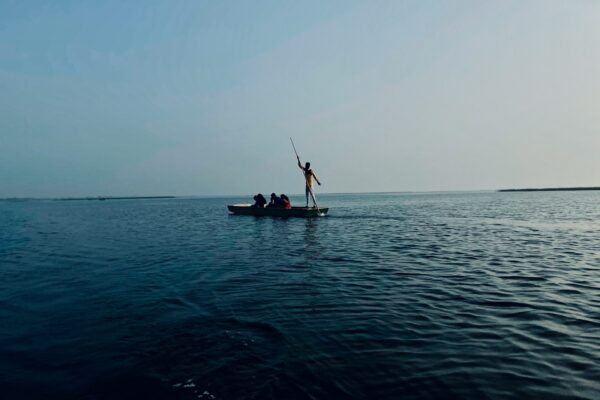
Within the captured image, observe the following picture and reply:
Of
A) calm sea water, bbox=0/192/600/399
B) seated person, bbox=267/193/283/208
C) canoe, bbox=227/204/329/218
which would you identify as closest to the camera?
calm sea water, bbox=0/192/600/399

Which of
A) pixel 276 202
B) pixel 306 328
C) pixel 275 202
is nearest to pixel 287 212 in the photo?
pixel 276 202

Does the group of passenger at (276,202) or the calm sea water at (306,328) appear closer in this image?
the calm sea water at (306,328)

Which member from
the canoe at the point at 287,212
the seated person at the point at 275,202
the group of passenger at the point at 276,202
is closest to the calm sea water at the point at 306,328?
the canoe at the point at 287,212

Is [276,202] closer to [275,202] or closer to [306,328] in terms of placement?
[275,202]

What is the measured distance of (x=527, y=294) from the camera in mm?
10109

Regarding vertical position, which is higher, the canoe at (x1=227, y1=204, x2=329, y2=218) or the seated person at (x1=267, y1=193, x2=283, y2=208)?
the seated person at (x1=267, y1=193, x2=283, y2=208)

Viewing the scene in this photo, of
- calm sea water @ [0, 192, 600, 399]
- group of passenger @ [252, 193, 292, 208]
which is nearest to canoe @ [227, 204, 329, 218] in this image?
group of passenger @ [252, 193, 292, 208]

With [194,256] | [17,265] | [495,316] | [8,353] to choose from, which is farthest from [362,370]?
[17,265]

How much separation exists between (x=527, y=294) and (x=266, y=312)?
7148mm

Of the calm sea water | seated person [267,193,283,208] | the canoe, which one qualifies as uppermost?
seated person [267,193,283,208]

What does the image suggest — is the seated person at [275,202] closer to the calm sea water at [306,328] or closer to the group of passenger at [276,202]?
the group of passenger at [276,202]

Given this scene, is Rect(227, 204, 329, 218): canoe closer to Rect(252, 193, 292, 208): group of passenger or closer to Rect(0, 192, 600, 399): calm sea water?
Rect(252, 193, 292, 208): group of passenger

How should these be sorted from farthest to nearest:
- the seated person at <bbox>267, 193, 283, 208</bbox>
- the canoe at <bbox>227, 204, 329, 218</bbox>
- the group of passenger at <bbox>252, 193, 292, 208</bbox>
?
1. the seated person at <bbox>267, 193, 283, 208</bbox>
2. the group of passenger at <bbox>252, 193, 292, 208</bbox>
3. the canoe at <bbox>227, 204, 329, 218</bbox>

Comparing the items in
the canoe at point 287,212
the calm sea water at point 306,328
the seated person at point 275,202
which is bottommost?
the calm sea water at point 306,328
